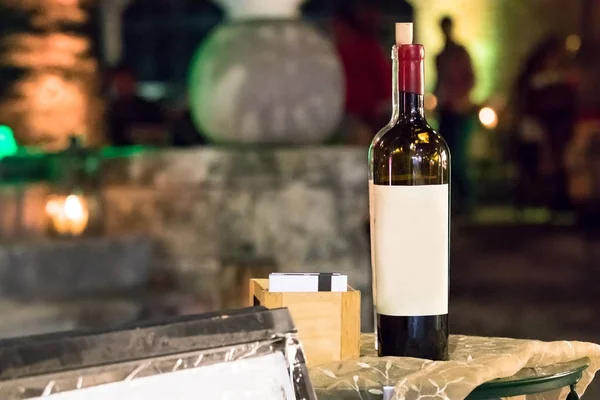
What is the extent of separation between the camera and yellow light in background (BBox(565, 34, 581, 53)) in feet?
16.8

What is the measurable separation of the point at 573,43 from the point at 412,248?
14.7 feet

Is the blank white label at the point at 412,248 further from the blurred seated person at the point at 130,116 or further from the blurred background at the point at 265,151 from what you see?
the blurred seated person at the point at 130,116

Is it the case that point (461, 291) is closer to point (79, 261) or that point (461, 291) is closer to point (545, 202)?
point (545, 202)

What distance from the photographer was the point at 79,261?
9.86ft

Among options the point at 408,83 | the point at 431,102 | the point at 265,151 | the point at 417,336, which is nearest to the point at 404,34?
the point at 408,83

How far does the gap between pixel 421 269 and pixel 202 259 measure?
2.01m

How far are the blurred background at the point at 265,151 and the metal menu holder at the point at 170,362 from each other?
179cm

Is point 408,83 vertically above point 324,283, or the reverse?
point 408,83

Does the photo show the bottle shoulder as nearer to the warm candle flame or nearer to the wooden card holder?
the wooden card holder

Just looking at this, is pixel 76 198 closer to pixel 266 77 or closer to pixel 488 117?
pixel 266 77

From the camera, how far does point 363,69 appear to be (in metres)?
4.09

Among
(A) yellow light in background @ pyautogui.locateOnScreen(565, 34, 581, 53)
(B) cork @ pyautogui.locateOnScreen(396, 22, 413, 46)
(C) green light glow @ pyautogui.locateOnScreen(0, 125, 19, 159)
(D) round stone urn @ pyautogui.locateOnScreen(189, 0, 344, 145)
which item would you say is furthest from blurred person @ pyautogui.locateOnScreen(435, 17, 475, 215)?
(B) cork @ pyautogui.locateOnScreen(396, 22, 413, 46)

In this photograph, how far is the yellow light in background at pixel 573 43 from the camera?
5113 millimetres

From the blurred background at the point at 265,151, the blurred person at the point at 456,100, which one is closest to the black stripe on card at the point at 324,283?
the blurred background at the point at 265,151
